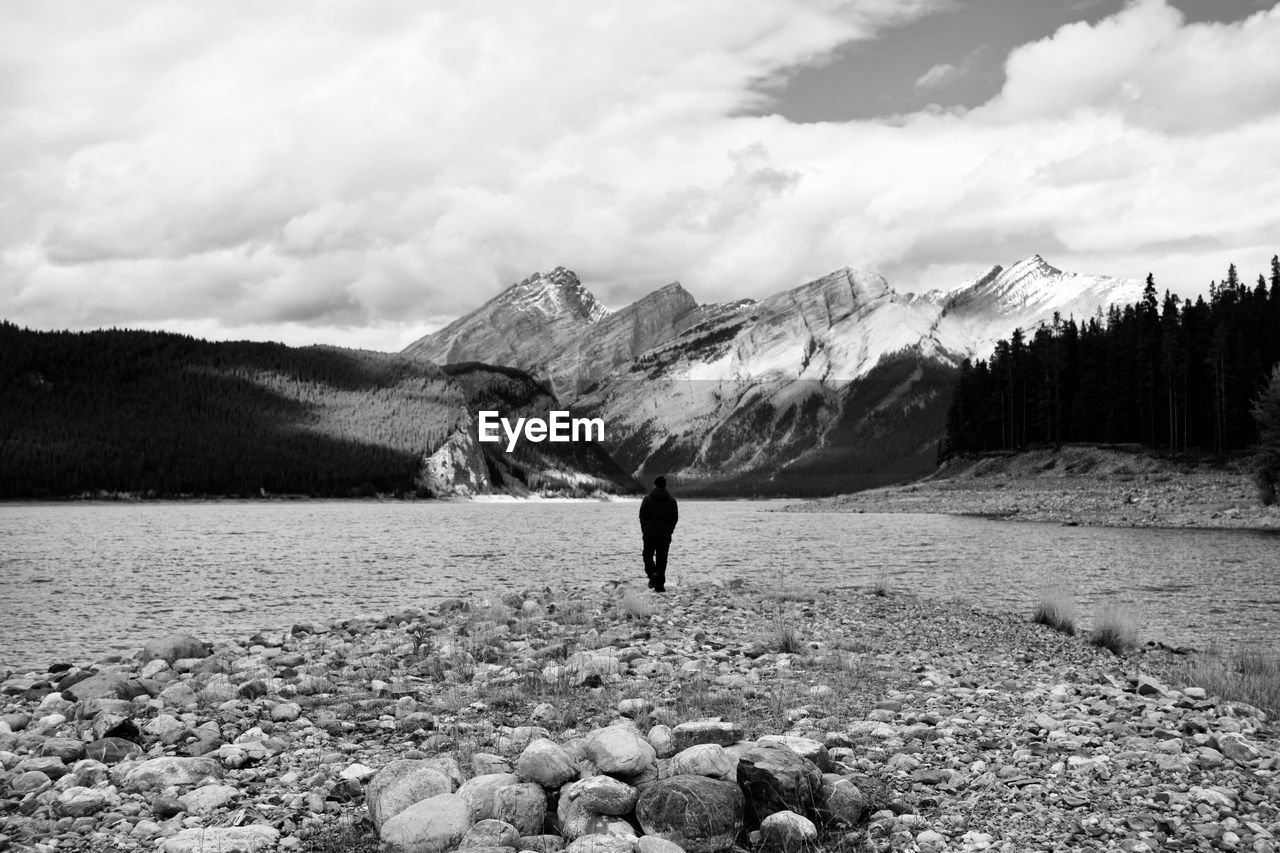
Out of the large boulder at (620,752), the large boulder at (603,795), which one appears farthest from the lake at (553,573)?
the large boulder at (603,795)

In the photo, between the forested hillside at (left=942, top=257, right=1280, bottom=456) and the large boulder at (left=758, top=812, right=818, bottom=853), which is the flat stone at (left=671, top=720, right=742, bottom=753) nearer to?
the large boulder at (left=758, top=812, right=818, bottom=853)

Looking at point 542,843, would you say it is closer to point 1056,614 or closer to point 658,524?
point 1056,614

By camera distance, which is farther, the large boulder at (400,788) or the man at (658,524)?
the man at (658,524)

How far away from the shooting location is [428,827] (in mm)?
8469

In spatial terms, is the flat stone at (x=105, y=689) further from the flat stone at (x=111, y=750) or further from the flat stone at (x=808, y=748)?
the flat stone at (x=808, y=748)

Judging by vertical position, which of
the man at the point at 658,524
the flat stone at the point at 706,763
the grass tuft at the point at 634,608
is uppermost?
the man at the point at 658,524

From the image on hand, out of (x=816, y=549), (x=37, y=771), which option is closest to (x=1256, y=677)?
(x=37, y=771)

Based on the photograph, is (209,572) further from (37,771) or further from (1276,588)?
(1276,588)

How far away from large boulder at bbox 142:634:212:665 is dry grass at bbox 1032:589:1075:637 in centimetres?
1943

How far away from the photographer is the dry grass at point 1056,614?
22.7 metres

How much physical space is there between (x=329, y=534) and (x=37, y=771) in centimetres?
7875

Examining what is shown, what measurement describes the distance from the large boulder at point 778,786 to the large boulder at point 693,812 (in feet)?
1.08

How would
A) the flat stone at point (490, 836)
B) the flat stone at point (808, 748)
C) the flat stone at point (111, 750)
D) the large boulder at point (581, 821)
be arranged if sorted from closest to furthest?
the flat stone at point (490, 836) → the large boulder at point (581, 821) → the flat stone at point (808, 748) → the flat stone at point (111, 750)

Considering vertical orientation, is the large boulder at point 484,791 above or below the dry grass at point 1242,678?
above
